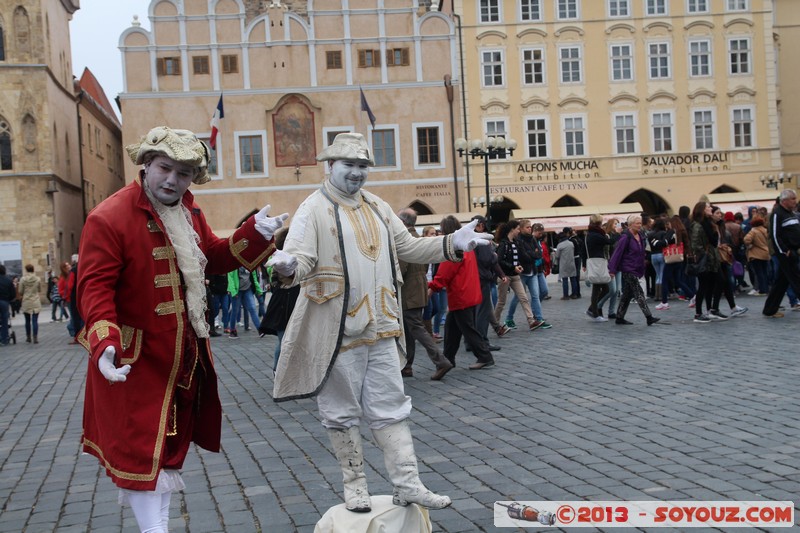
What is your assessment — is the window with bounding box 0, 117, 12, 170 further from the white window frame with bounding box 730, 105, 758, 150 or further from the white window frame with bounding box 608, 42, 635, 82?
the white window frame with bounding box 730, 105, 758, 150

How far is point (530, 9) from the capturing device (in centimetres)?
4125

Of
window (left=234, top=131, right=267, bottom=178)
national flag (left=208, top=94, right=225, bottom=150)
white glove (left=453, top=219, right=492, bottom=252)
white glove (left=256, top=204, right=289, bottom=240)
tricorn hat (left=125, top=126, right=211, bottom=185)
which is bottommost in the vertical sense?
white glove (left=453, top=219, right=492, bottom=252)

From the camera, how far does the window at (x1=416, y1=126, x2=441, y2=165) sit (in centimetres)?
4019

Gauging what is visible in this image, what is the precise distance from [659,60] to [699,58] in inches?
69.7

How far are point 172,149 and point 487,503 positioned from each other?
2414mm

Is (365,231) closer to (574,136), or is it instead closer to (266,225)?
(266,225)

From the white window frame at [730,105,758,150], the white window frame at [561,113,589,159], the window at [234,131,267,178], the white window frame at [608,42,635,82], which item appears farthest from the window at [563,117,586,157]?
the window at [234,131,267,178]

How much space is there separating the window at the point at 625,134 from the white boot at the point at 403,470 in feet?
127

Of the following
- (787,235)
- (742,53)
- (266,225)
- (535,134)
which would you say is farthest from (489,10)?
(266,225)

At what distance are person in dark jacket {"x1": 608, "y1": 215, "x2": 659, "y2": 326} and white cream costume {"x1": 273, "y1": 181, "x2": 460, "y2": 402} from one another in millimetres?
9817

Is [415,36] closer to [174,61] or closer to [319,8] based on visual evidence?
[319,8]

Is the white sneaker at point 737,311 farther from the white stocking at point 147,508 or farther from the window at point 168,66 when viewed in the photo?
the window at point 168,66

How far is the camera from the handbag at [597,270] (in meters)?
14.7

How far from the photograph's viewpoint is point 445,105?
40.1 m
